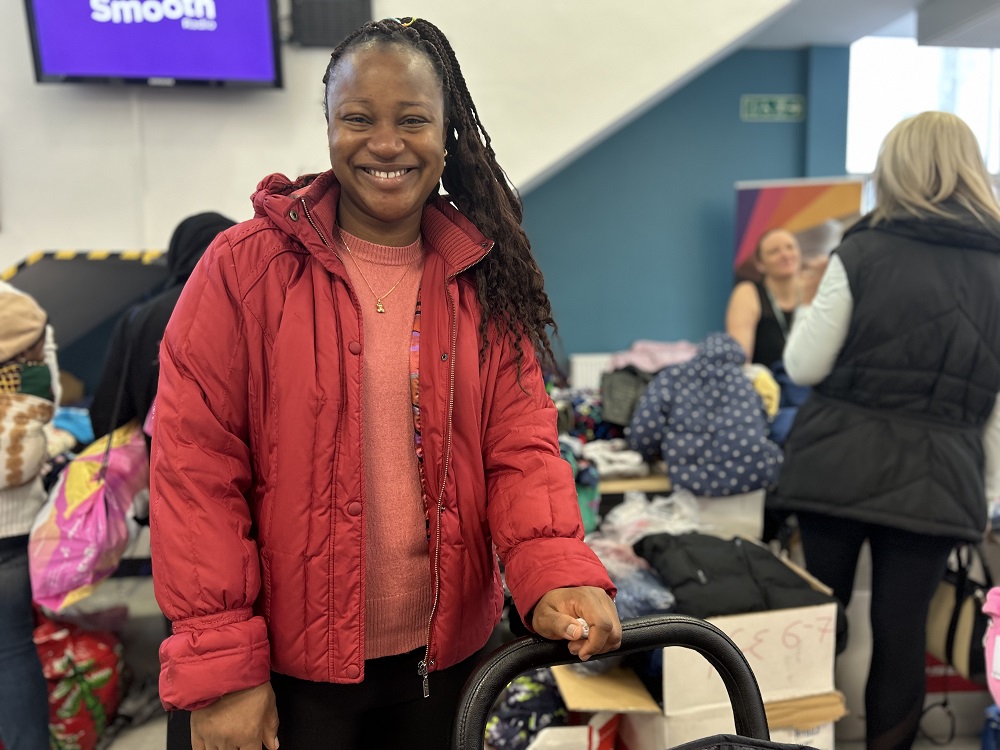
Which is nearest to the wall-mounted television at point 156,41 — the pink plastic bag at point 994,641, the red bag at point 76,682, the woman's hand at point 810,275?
the red bag at point 76,682

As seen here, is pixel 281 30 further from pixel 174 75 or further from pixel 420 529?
pixel 420 529

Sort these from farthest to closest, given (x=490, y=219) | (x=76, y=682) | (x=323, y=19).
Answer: (x=323, y=19) < (x=76, y=682) < (x=490, y=219)

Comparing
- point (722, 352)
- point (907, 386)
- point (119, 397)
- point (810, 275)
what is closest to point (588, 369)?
point (810, 275)

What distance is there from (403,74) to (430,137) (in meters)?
0.08

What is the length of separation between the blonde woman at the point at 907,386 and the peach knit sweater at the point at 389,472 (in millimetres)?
1239

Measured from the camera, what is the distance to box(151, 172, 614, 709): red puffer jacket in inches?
35.2

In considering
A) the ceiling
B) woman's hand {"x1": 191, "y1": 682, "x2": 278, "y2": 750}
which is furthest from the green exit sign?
woman's hand {"x1": 191, "y1": 682, "x2": 278, "y2": 750}

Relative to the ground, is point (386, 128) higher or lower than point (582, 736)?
higher

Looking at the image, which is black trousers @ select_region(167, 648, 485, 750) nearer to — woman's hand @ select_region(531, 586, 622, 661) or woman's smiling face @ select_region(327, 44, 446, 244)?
woman's hand @ select_region(531, 586, 622, 661)

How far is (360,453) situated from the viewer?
3.15ft

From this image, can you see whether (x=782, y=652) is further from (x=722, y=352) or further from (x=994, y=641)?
(x=722, y=352)

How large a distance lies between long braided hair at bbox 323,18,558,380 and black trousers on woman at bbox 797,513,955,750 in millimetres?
1183

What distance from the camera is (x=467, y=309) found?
1059 mm

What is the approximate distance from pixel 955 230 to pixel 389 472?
1.48 metres
